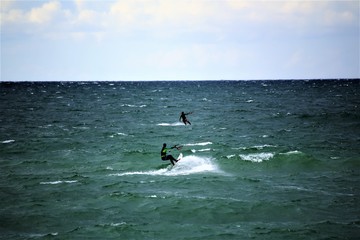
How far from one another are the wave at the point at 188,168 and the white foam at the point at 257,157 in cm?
266

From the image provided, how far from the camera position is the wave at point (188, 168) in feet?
91.9

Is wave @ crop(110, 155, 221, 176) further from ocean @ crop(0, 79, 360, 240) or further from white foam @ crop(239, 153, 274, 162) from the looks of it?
white foam @ crop(239, 153, 274, 162)

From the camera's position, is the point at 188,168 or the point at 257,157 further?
the point at 257,157

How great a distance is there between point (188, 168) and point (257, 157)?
19.0 feet

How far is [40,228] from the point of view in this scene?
1858 cm

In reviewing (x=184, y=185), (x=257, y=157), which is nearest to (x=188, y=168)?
(x=184, y=185)

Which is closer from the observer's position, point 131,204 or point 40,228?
point 40,228

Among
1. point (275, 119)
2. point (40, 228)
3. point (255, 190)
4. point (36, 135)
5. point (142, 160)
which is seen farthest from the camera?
point (275, 119)

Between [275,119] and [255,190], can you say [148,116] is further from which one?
[255,190]

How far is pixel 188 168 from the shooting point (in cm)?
2923

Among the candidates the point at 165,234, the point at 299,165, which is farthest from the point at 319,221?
the point at 299,165

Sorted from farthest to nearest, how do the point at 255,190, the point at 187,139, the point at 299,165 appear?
the point at 187,139, the point at 299,165, the point at 255,190

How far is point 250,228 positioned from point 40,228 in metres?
9.09

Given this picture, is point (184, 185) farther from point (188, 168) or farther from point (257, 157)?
point (257, 157)
